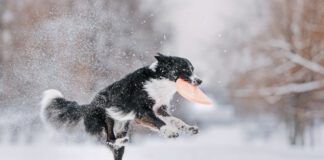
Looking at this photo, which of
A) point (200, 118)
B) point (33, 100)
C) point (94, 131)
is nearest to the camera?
point (94, 131)

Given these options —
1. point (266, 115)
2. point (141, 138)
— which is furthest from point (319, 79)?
point (141, 138)

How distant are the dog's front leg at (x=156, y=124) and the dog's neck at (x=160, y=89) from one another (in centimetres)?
19

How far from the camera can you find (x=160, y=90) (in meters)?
7.61

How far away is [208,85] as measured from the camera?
22.6 metres

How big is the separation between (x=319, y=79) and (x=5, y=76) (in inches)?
348

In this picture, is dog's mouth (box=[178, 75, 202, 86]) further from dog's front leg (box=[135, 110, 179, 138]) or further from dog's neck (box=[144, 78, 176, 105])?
dog's front leg (box=[135, 110, 179, 138])

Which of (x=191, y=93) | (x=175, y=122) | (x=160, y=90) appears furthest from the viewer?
(x=160, y=90)

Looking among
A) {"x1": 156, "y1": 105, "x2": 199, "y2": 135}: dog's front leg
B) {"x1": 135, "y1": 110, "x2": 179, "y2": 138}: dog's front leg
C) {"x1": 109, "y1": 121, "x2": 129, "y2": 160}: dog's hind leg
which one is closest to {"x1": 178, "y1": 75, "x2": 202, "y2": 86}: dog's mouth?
{"x1": 156, "y1": 105, "x2": 199, "y2": 135}: dog's front leg

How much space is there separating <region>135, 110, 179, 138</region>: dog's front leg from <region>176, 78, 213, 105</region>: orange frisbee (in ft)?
1.29

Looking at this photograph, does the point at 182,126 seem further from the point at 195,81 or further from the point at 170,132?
the point at 195,81

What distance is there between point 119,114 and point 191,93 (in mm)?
862

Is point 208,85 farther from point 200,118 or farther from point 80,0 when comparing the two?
point 80,0

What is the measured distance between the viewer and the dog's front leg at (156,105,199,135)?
721 cm

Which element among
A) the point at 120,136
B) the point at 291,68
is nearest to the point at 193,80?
the point at 120,136
